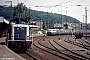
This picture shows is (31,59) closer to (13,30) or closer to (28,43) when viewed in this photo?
(28,43)

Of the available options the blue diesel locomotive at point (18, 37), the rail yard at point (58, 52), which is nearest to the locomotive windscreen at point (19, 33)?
the blue diesel locomotive at point (18, 37)

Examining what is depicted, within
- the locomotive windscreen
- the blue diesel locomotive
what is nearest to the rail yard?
Result: the blue diesel locomotive

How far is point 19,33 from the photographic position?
71.2ft

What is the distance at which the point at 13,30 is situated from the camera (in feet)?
71.2

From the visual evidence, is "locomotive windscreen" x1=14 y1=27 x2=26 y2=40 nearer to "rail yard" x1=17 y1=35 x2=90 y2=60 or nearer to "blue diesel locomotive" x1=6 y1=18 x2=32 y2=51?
"blue diesel locomotive" x1=6 y1=18 x2=32 y2=51

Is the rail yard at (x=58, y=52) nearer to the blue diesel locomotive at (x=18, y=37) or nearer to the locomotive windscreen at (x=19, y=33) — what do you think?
the blue diesel locomotive at (x=18, y=37)

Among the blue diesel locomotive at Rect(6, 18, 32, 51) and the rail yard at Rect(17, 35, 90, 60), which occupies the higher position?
the blue diesel locomotive at Rect(6, 18, 32, 51)

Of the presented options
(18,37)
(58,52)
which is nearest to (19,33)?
(18,37)

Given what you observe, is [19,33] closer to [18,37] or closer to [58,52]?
[18,37]

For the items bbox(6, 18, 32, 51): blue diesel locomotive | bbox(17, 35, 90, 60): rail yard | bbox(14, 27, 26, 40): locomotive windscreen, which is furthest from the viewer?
bbox(14, 27, 26, 40): locomotive windscreen

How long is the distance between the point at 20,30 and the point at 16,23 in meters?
1.39

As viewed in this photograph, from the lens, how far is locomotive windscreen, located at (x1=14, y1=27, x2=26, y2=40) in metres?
21.6

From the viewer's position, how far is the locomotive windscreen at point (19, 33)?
70.9 feet

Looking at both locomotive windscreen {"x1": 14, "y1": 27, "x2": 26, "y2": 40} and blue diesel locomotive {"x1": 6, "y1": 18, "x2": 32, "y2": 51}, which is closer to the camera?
blue diesel locomotive {"x1": 6, "y1": 18, "x2": 32, "y2": 51}
